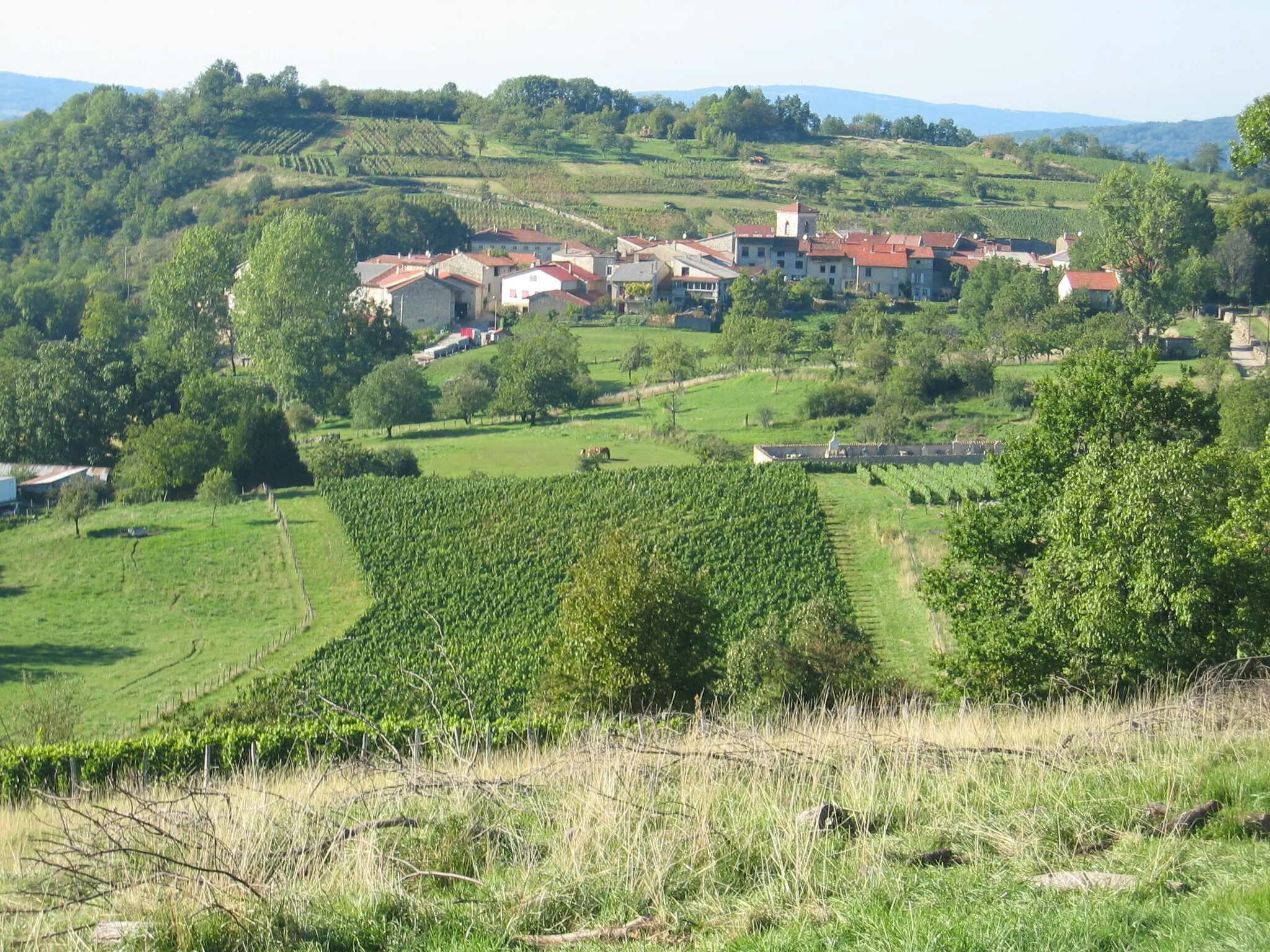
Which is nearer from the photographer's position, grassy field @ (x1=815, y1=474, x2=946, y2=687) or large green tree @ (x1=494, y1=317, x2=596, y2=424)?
grassy field @ (x1=815, y1=474, x2=946, y2=687)

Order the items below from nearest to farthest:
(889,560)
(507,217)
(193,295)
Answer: (889,560), (193,295), (507,217)

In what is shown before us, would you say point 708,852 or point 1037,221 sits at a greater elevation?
point 1037,221

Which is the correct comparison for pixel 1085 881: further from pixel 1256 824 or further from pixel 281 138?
pixel 281 138

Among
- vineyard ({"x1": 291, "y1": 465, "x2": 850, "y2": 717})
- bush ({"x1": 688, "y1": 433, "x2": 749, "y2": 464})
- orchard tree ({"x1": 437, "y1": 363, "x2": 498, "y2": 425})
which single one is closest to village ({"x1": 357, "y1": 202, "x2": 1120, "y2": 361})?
orchard tree ({"x1": 437, "y1": 363, "x2": 498, "y2": 425})

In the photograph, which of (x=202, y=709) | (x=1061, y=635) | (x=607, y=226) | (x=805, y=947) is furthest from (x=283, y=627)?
(x=607, y=226)

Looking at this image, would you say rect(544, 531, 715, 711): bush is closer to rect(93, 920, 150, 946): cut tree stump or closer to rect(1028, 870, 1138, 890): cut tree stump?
rect(1028, 870, 1138, 890): cut tree stump

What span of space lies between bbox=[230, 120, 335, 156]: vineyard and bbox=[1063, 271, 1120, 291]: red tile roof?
64.6m

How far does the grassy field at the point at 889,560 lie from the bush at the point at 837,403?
32.1 feet

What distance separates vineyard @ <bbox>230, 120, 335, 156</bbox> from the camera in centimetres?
10506

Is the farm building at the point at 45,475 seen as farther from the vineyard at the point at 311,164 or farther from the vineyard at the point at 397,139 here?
the vineyard at the point at 397,139

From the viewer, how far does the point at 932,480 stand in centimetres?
3553

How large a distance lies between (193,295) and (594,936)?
202ft

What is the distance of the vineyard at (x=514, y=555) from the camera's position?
77.6ft

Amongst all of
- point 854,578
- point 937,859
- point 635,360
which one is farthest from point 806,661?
point 635,360
